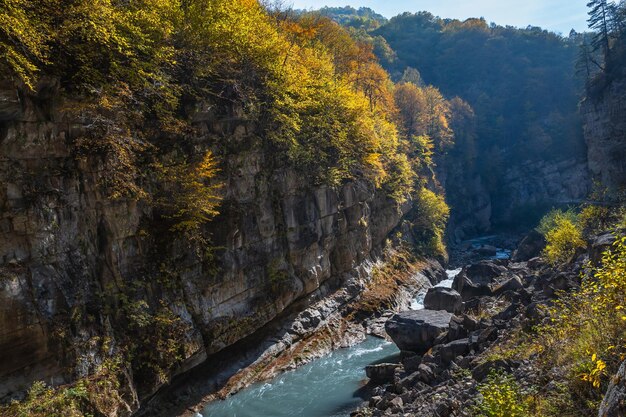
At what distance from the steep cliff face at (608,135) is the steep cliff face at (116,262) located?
3708 cm

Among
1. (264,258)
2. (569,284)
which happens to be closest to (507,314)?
(569,284)

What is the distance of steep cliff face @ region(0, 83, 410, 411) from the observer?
14.5m

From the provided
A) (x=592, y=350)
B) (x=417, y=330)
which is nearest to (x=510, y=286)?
(x=417, y=330)

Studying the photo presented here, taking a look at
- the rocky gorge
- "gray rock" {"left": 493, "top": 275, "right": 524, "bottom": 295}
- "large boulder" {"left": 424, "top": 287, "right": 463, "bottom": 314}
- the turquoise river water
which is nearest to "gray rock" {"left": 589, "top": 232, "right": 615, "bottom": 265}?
the rocky gorge

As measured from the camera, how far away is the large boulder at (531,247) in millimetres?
44406

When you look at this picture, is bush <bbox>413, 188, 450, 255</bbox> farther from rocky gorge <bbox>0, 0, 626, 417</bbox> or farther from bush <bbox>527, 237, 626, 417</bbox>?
bush <bbox>527, 237, 626, 417</bbox>

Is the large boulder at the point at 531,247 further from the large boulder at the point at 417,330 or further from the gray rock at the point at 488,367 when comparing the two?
the gray rock at the point at 488,367

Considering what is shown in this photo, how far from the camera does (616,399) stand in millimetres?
6359

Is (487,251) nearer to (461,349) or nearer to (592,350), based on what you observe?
(461,349)

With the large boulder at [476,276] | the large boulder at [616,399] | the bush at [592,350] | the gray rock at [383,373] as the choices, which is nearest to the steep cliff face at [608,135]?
the large boulder at [476,276]

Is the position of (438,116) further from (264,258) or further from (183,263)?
(183,263)

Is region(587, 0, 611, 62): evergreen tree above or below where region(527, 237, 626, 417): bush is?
above

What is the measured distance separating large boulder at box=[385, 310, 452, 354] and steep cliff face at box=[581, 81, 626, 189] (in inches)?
1230

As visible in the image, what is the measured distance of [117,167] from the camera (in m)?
17.2
